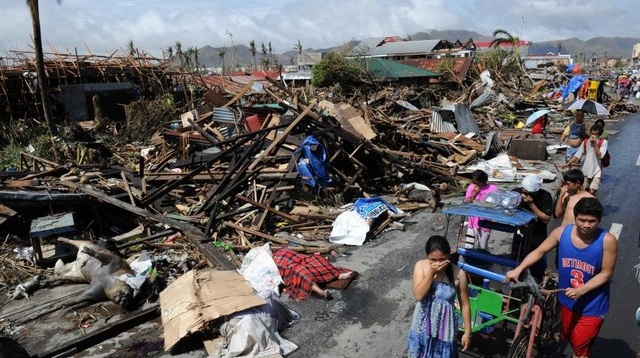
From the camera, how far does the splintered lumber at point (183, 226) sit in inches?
261

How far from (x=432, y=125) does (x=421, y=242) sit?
389 inches

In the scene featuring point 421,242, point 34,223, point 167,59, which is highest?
point 167,59

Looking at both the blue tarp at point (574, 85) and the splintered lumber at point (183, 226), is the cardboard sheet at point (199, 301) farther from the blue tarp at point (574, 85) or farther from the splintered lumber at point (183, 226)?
the blue tarp at point (574, 85)

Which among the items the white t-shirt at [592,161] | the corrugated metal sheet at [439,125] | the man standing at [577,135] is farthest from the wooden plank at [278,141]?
the corrugated metal sheet at [439,125]

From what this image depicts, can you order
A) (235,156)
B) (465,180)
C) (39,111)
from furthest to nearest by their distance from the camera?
(39,111) → (465,180) → (235,156)

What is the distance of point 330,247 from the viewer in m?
7.57

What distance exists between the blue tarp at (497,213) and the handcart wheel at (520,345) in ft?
3.24

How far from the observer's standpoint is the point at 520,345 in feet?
11.9

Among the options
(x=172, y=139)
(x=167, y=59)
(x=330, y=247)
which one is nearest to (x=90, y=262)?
(x=330, y=247)

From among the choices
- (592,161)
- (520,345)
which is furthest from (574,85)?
(520,345)

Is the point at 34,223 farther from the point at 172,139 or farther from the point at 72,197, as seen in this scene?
the point at 172,139

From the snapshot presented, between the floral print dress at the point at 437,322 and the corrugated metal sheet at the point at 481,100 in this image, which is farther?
the corrugated metal sheet at the point at 481,100

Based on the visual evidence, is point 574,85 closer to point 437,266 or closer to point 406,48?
point 437,266

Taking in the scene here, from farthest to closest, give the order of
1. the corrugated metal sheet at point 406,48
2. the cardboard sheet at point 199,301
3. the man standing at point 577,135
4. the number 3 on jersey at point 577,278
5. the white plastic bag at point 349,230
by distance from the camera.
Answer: the corrugated metal sheet at point 406,48, the man standing at point 577,135, the white plastic bag at point 349,230, the cardboard sheet at point 199,301, the number 3 on jersey at point 577,278
